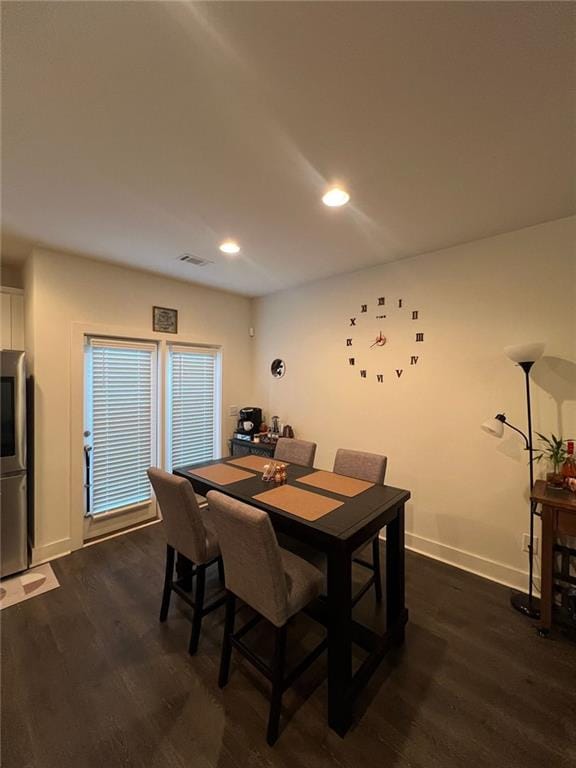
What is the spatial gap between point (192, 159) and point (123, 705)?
109 inches

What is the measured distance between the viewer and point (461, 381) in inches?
106

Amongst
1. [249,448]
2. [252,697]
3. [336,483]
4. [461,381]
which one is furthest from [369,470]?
[249,448]

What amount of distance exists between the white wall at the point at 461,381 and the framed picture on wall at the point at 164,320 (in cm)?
174

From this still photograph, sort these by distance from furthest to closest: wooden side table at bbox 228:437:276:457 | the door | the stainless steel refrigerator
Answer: wooden side table at bbox 228:437:276:457, the door, the stainless steel refrigerator

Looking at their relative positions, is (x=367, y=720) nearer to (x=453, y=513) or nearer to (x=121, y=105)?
(x=453, y=513)

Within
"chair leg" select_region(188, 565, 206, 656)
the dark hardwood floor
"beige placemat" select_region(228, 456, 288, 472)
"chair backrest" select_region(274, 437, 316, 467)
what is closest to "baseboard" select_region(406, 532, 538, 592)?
the dark hardwood floor

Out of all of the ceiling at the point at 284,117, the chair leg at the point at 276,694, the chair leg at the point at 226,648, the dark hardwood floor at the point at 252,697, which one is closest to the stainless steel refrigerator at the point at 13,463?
the dark hardwood floor at the point at 252,697

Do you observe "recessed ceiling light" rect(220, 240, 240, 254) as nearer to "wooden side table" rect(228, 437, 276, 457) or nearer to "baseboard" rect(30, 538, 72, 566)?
"wooden side table" rect(228, 437, 276, 457)

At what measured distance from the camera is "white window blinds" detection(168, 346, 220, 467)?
148 inches

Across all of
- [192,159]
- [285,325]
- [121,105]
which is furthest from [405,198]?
[285,325]

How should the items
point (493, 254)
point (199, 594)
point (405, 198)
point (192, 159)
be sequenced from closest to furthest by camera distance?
1. point (192, 159)
2. point (199, 594)
3. point (405, 198)
4. point (493, 254)

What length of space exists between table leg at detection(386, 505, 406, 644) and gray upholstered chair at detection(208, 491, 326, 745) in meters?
0.55

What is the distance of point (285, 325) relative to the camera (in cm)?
409

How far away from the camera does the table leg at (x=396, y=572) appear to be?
193 cm
